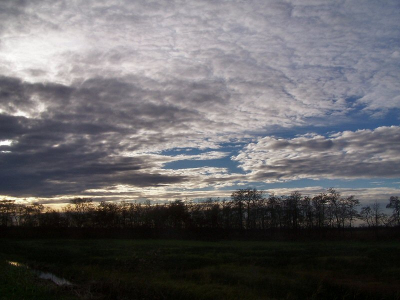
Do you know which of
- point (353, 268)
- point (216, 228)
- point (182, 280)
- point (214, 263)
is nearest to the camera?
point (182, 280)

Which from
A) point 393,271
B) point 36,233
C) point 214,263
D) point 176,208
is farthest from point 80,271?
point 176,208

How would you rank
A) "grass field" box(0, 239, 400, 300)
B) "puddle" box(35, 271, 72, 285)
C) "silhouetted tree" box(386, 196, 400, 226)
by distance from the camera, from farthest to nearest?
1. "silhouetted tree" box(386, 196, 400, 226)
2. "puddle" box(35, 271, 72, 285)
3. "grass field" box(0, 239, 400, 300)

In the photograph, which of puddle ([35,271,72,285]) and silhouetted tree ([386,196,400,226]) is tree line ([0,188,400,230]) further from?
puddle ([35,271,72,285])

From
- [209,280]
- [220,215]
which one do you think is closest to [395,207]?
[220,215]

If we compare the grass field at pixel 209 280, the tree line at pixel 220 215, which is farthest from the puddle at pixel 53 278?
the tree line at pixel 220 215

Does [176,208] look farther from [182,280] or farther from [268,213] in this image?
[182,280]

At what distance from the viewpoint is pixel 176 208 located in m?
105

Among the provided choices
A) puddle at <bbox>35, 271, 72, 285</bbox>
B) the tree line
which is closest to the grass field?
puddle at <bbox>35, 271, 72, 285</bbox>

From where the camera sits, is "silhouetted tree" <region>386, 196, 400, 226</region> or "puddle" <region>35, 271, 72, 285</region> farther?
"silhouetted tree" <region>386, 196, 400, 226</region>

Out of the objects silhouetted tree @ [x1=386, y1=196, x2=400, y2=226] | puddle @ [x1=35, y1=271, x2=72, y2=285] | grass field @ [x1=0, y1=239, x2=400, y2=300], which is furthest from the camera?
silhouetted tree @ [x1=386, y1=196, x2=400, y2=226]

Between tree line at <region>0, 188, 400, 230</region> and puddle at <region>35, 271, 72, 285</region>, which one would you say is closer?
puddle at <region>35, 271, 72, 285</region>

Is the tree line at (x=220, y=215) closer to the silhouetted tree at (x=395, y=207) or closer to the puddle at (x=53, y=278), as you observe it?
the silhouetted tree at (x=395, y=207)

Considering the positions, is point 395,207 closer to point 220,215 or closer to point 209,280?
point 220,215

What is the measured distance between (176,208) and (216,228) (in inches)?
648
